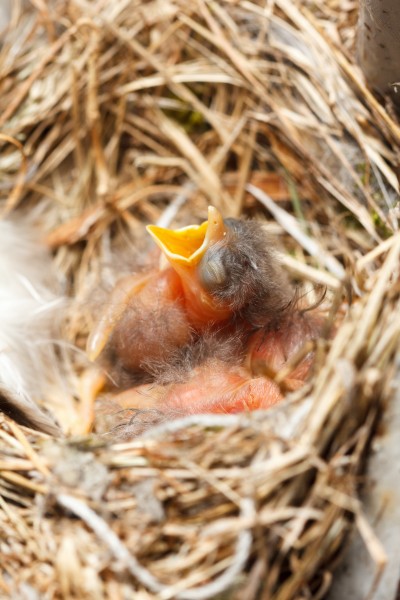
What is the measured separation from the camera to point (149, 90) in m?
2.01

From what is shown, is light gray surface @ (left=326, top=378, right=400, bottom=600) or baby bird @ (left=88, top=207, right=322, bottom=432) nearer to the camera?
light gray surface @ (left=326, top=378, right=400, bottom=600)

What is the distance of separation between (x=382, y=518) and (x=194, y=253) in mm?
725

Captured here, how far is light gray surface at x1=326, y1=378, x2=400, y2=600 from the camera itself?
1.00 metres

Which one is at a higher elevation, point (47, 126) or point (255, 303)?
point (47, 126)

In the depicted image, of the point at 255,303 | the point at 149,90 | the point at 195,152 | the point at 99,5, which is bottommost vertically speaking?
the point at 255,303

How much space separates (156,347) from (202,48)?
904 mm

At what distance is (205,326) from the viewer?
5.32 ft

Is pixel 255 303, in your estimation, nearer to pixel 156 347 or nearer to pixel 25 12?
pixel 156 347

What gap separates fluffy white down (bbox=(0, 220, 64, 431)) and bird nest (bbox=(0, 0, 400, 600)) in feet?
0.19

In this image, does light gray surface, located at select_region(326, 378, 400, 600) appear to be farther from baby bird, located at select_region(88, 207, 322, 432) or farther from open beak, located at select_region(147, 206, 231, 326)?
open beak, located at select_region(147, 206, 231, 326)

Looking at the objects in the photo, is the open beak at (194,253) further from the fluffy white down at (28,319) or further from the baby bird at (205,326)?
the fluffy white down at (28,319)

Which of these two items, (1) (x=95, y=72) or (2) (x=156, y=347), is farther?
(1) (x=95, y=72)

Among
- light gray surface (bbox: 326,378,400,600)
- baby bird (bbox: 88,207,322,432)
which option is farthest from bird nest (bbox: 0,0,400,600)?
baby bird (bbox: 88,207,322,432)

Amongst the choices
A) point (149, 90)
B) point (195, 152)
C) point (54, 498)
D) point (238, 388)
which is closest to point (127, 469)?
point (54, 498)
